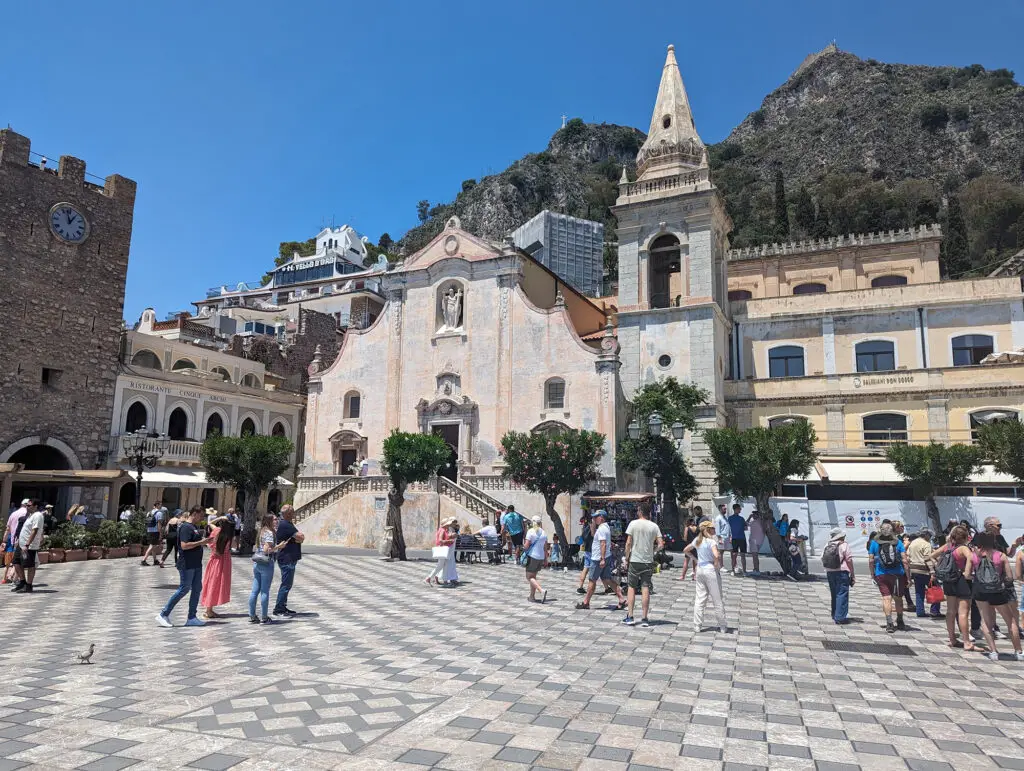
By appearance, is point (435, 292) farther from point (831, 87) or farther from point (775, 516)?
point (831, 87)

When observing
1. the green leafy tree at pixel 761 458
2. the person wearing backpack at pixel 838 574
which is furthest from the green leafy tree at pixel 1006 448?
the person wearing backpack at pixel 838 574

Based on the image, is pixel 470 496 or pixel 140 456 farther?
pixel 470 496

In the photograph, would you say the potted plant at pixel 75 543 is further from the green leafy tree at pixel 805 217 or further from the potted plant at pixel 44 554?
the green leafy tree at pixel 805 217

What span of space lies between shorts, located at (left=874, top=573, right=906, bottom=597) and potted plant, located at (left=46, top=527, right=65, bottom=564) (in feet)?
67.6

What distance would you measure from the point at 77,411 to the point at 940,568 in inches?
1261

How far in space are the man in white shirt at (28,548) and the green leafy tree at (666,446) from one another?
17019mm

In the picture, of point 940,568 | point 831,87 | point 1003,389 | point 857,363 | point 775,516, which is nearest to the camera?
point 940,568

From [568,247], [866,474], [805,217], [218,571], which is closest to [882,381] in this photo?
[866,474]

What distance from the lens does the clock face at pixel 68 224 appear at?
30.6 metres

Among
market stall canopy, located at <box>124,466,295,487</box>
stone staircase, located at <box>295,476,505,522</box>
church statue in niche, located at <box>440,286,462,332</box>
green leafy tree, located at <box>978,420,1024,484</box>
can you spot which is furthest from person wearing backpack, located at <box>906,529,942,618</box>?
market stall canopy, located at <box>124,466,295,487</box>

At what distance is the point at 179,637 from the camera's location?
9.84m

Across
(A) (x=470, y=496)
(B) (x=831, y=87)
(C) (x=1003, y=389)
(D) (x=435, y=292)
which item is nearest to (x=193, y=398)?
(D) (x=435, y=292)

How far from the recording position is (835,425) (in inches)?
1272

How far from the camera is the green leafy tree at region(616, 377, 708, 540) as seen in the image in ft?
83.3
